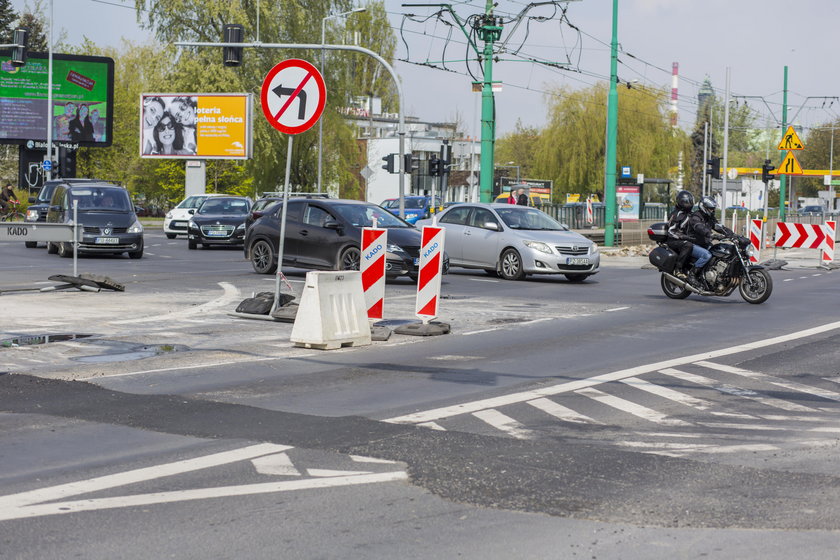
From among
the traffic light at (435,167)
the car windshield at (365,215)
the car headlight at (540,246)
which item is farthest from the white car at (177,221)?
the car headlight at (540,246)

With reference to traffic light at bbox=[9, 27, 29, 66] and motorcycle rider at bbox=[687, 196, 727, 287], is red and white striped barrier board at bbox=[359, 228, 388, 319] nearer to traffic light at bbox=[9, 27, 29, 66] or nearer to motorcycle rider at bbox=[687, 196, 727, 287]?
motorcycle rider at bbox=[687, 196, 727, 287]

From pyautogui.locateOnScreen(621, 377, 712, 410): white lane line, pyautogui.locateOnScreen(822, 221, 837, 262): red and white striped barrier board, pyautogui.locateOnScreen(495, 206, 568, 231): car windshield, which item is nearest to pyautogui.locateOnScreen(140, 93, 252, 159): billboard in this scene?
pyautogui.locateOnScreen(822, 221, 837, 262): red and white striped barrier board

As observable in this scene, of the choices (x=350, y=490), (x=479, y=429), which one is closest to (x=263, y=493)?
(x=350, y=490)

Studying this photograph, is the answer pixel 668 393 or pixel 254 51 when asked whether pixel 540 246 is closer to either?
pixel 668 393

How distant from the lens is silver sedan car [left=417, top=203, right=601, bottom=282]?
2369 centimetres

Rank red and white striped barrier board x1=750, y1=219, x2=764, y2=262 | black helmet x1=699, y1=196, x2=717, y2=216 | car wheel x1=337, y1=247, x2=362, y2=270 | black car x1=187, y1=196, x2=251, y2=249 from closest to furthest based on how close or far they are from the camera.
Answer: black helmet x1=699, y1=196, x2=717, y2=216 < car wheel x1=337, y1=247, x2=362, y2=270 < red and white striped barrier board x1=750, y1=219, x2=764, y2=262 < black car x1=187, y1=196, x2=251, y2=249

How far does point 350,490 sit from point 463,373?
4607 millimetres

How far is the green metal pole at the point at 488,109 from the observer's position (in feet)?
113

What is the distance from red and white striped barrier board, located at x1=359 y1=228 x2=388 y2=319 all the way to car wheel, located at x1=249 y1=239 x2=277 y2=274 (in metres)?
9.61

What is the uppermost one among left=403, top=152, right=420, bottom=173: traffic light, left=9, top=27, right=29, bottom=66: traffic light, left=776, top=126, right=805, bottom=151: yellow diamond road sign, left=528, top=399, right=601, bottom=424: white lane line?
left=9, top=27, right=29, bottom=66: traffic light

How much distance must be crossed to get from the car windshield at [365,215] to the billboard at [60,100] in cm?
3969

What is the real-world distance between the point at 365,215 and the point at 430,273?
28.9 ft

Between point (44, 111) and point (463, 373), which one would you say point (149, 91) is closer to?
point (44, 111)

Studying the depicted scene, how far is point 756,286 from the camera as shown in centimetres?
1897
